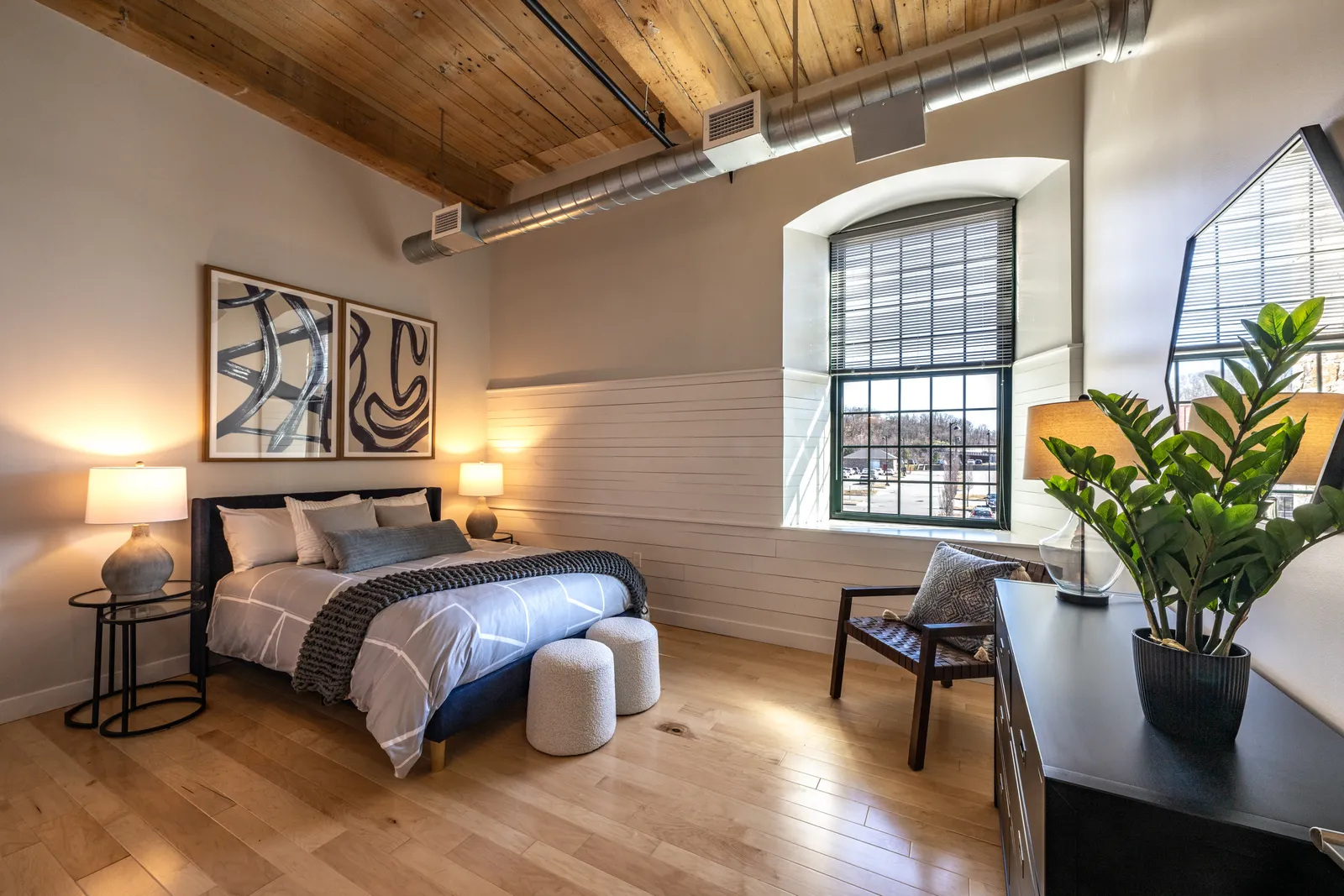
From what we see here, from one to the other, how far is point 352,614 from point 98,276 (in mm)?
2359

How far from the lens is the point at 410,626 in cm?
231

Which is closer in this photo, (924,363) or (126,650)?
(126,650)

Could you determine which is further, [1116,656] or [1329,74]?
[1116,656]

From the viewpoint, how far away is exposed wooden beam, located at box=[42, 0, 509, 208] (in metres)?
3.00

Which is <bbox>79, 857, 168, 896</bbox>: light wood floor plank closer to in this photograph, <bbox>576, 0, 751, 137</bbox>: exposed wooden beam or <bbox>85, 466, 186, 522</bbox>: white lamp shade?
<bbox>85, 466, 186, 522</bbox>: white lamp shade

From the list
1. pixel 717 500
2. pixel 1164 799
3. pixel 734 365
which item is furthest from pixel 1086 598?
pixel 734 365

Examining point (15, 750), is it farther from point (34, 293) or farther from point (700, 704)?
point (700, 704)

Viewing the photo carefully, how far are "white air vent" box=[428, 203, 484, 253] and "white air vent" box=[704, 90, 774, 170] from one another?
190 cm

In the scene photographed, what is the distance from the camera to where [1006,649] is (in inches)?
60.5

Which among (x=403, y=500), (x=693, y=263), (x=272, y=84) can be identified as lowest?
(x=403, y=500)

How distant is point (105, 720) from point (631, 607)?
2.53 metres

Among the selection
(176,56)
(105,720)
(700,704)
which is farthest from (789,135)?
(105,720)

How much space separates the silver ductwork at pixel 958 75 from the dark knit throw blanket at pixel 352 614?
241 centimetres

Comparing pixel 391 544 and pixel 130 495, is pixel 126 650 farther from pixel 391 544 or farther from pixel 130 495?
pixel 391 544
